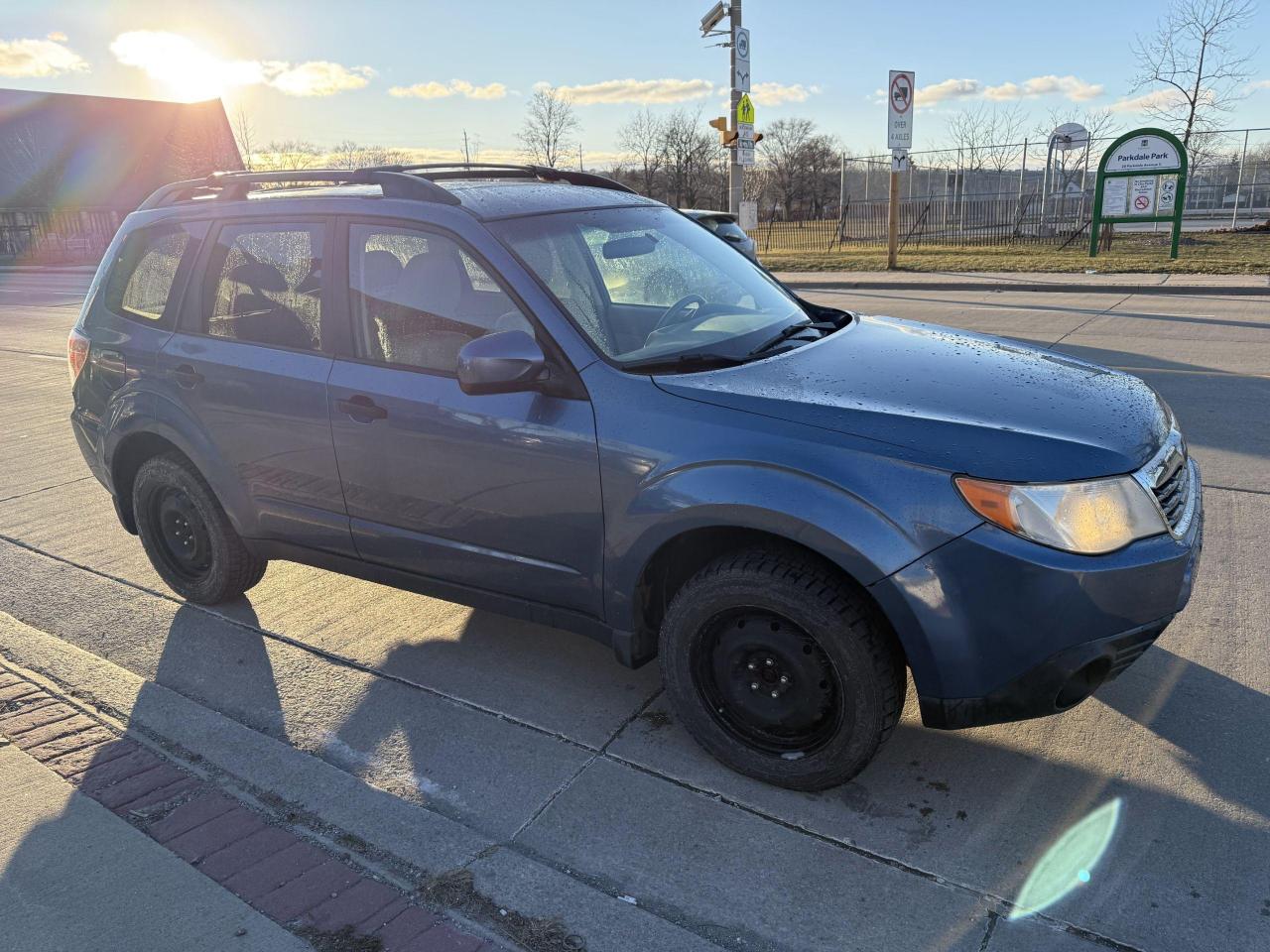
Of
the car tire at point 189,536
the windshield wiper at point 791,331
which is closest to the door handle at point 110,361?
the car tire at point 189,536

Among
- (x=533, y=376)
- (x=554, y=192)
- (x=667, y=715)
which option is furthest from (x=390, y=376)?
(x=667, y=715)

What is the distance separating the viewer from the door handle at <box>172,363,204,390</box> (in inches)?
159

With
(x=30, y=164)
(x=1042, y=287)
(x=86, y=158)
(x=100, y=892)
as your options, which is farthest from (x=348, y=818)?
(x=86, y=158)

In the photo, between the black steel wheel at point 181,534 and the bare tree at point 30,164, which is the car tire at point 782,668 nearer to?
the black steel wheel at point 181,534

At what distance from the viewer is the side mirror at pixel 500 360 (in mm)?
2975

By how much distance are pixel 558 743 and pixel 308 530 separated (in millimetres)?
1449

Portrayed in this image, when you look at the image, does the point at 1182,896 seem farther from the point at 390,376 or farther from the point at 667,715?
the point at 390,376

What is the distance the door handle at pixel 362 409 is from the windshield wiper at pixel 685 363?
0.99 m

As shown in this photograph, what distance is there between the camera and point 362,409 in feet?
11.5

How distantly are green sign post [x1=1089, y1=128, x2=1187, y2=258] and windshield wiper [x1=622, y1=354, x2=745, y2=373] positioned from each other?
62.1ft

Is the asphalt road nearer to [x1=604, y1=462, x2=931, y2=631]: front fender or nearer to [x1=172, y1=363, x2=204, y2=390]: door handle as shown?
[x1=604, y1=462, x2=931, y2=631]: front fender

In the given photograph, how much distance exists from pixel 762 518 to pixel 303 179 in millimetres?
2526

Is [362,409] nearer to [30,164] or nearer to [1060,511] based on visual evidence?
[1060,511]

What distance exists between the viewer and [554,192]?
3.87 m
